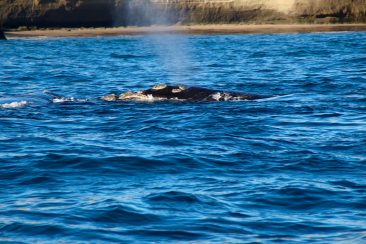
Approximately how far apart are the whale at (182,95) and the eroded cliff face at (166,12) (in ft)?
116

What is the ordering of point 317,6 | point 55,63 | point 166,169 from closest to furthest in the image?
1. point 166,169
2. point 55,63
3. point 317,6

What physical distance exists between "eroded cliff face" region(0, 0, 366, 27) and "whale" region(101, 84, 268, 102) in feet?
116

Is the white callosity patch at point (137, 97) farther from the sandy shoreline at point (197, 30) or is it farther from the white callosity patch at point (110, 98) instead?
the sandy shoreline at point (197, 30)

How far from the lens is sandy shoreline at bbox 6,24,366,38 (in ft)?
167

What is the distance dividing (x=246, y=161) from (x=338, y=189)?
186 centimetres

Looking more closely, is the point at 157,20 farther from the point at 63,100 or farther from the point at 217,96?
the point at 217,96

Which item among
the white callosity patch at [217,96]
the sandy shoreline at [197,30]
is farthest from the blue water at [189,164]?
the sandy shoreline at [197,30]

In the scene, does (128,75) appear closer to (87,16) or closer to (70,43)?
(70,43)

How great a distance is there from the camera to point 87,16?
55.6 m

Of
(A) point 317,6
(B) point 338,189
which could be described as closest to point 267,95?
(B) point 338,189

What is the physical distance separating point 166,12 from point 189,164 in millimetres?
44100

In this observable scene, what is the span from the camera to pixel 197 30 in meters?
52.8

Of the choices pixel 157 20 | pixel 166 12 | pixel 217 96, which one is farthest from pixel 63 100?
pixel 157 20

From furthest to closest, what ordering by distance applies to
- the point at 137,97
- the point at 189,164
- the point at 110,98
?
the point at 110,98 → the point at 137,97 → the point at 189,164
